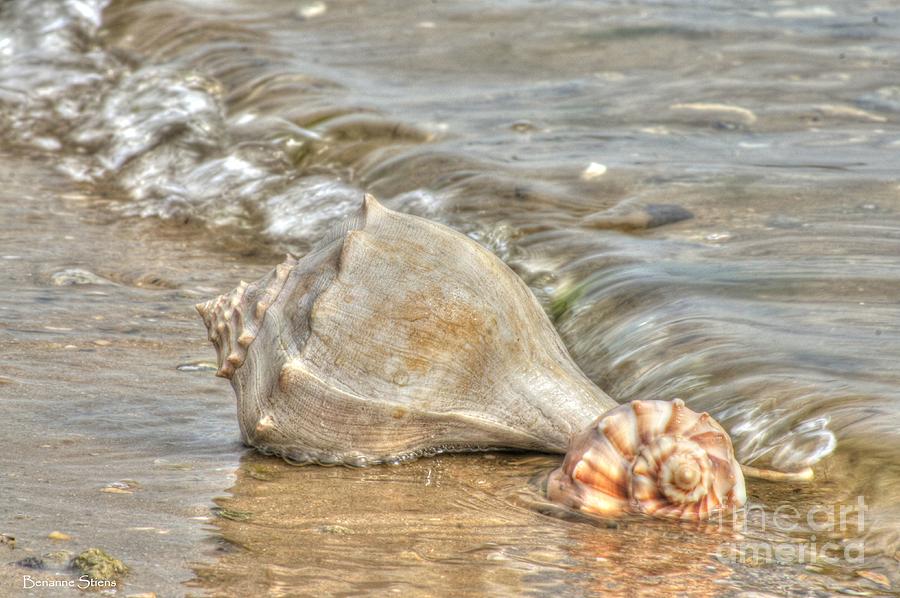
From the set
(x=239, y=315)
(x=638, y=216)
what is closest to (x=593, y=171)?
(x=638, y=216)

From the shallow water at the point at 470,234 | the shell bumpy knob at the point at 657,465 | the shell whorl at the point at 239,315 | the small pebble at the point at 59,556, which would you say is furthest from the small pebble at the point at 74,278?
the shell bumpy knob at the point at 657,465

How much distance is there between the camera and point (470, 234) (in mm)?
5156

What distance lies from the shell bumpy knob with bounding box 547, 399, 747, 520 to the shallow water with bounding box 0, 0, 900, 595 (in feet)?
0.23

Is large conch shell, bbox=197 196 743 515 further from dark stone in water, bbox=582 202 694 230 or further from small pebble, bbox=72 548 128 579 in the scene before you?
dark stone in water, bbox=582 202 694 230

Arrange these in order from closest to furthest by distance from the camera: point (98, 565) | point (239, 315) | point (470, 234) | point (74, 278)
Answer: point (98, 565)
point (239, 315)
point (74, 278)
point (470, 234)

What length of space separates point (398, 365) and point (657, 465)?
675 mm

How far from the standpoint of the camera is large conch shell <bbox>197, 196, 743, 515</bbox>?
9.71 ft

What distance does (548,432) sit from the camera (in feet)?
9.87

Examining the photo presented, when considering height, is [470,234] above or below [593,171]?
below

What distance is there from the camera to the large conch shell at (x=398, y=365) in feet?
9.71

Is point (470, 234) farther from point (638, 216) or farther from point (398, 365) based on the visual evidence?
point (398, 365)

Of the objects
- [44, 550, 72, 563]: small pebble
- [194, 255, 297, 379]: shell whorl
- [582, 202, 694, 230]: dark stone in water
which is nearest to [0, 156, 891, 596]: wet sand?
[44, 550, 72, 563]: small pebble

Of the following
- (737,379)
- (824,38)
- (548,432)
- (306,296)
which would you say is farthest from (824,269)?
(824,38)

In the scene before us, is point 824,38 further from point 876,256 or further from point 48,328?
point 48,328
